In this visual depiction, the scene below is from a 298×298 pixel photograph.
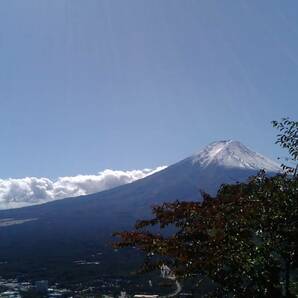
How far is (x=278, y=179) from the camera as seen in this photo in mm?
11773

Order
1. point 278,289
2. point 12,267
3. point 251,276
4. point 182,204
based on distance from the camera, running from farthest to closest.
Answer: point 12,267, point 182,204, point 278,289, point 251,276

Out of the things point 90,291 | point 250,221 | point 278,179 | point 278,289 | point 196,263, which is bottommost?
point 90,291

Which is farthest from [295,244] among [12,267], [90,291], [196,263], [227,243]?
[12,267]

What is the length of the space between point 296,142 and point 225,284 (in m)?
3.51

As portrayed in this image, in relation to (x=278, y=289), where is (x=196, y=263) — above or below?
above

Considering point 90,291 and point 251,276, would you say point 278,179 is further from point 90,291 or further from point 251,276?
point 90,291

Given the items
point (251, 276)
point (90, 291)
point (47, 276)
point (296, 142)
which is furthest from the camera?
point (47, 276)

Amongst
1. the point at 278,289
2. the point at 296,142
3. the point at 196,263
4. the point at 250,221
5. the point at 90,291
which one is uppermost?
the point at 296,142

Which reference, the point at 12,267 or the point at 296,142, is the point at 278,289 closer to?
the point at 296,142

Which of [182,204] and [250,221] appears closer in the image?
[250,221]

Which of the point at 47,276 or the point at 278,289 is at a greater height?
the point at 278,289

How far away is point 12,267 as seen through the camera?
170 m

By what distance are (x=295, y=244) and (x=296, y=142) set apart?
7.96ft

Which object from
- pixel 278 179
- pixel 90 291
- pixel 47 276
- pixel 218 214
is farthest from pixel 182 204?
pixel 47 276
